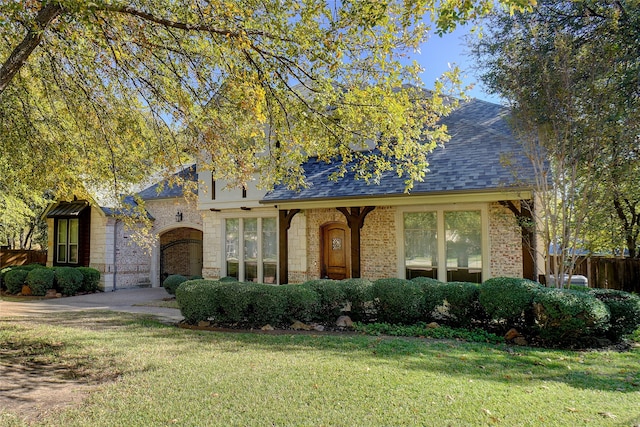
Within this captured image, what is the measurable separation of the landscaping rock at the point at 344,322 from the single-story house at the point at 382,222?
3077mm

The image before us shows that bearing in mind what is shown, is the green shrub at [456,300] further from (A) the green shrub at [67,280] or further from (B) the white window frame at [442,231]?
(A) the green shrub at [67,280]

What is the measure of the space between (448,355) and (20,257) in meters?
22.0

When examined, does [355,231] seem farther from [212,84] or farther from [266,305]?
[212,84]

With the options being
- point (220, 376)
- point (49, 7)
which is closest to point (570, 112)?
point (220, 376)

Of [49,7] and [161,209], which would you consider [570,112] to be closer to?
[49,7]

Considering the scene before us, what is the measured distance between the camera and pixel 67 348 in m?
7.00

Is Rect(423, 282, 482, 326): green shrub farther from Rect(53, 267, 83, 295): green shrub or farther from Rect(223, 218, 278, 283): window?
Rect(53, 267, 83, 295): green shrub

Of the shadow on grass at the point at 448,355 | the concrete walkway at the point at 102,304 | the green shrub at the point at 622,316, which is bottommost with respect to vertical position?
the concrete walkway at the point at 102,304

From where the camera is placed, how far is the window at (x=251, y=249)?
14148 millimetres

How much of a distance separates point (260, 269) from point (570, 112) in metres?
10.2

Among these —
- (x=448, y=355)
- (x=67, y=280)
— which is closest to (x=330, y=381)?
(x=448, y=355)

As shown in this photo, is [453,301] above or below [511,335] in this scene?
above

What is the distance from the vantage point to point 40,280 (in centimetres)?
1498

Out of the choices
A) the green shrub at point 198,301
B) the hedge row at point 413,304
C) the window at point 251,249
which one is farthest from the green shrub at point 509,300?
the window at point 251,249
